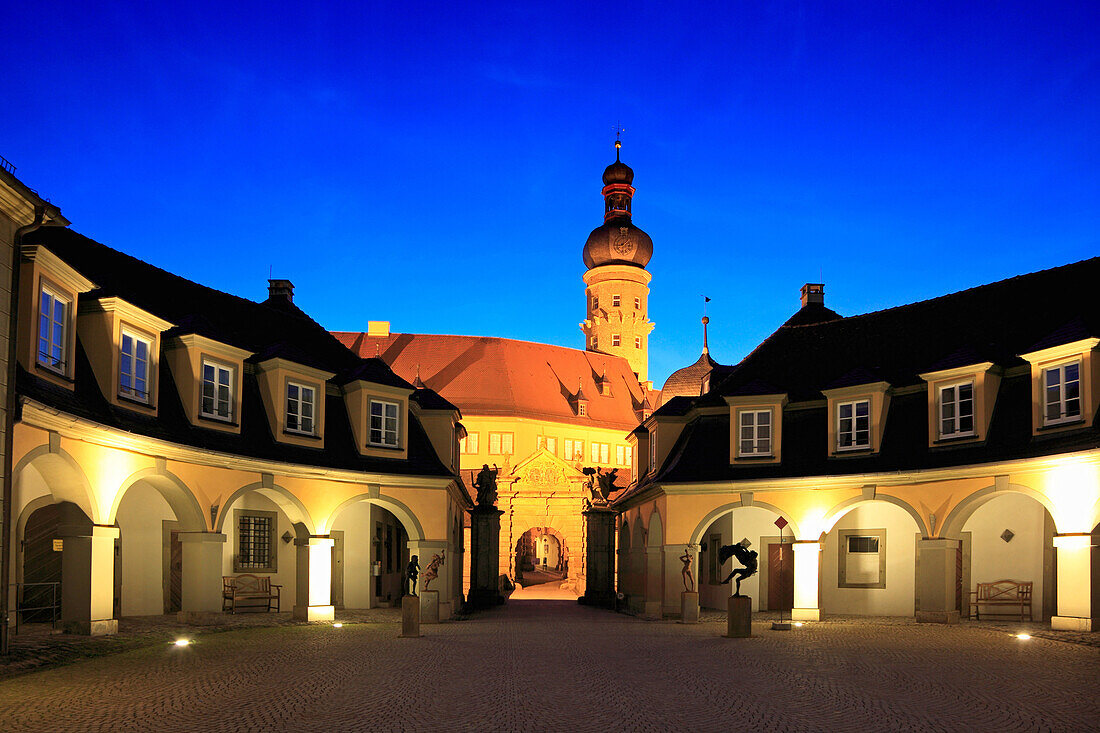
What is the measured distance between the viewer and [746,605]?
74.8 feet

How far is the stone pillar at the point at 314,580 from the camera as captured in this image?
86.6 feet

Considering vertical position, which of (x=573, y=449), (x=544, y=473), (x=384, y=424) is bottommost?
(x=544, y=473)

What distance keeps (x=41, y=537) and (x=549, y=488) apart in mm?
42161

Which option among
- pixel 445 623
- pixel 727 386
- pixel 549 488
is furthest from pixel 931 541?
pixel 549 488

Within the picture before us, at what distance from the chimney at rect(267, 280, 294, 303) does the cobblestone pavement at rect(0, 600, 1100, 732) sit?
51.3 feet

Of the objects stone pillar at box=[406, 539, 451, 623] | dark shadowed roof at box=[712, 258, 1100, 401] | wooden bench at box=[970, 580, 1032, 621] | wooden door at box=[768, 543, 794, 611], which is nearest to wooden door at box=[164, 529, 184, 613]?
stone pillar at box=[406, 539, 451, 623]

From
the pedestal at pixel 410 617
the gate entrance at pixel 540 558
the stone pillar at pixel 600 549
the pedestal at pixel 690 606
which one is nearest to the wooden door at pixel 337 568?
the pedestal at pixel 410 617

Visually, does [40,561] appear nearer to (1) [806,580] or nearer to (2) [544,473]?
(1) [806,580]

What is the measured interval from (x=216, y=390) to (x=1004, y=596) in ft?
67.7

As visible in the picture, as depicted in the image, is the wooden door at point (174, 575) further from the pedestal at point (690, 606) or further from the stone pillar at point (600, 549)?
the stone pillar at point (600, 549)

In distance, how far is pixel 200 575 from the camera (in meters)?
23.2

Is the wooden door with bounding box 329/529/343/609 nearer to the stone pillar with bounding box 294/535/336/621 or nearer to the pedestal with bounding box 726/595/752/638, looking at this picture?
the stone pillar with bounding box 294/535/336/621

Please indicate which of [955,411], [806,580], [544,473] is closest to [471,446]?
[544,473]

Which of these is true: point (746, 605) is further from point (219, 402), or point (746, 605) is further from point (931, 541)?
point (219, 402)
